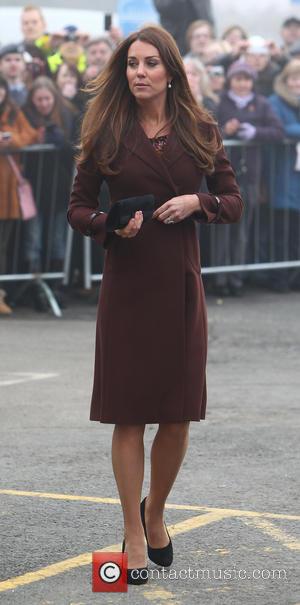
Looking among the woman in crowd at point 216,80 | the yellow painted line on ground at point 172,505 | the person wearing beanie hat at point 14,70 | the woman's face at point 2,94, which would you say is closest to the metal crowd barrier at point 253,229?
the woman in crowd at point 216,80

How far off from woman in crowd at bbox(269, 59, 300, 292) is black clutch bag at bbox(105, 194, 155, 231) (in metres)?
10.8

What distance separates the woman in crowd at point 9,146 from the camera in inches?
534

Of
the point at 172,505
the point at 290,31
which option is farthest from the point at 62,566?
the point at 290,31

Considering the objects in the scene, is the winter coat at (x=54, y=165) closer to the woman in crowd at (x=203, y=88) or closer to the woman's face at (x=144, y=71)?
the woman in crowd at (x=203, y=88)

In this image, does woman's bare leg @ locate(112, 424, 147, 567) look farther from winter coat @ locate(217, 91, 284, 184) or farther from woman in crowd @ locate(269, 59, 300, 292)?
woman in crowd @ locate(269, 59, 300, 292)

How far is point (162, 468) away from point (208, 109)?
8231mm

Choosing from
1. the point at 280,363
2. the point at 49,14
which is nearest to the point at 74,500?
the point at 280,363

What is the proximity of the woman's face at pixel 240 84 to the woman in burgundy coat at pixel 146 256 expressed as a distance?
9.95 meters

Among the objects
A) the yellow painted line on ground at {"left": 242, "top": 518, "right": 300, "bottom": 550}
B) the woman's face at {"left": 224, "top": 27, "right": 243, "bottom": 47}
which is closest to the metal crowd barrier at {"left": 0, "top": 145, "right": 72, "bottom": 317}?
the woman's face at {"left": 224, "top": 27, "right": 243, "bottom": 47}

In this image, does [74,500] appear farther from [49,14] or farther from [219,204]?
[49,14]

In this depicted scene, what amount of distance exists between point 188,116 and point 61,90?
9.20 m

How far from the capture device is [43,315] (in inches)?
549

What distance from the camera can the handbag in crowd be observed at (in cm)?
1377

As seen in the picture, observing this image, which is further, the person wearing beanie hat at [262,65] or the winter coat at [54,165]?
the person wearing beanie hat at [262,65]
